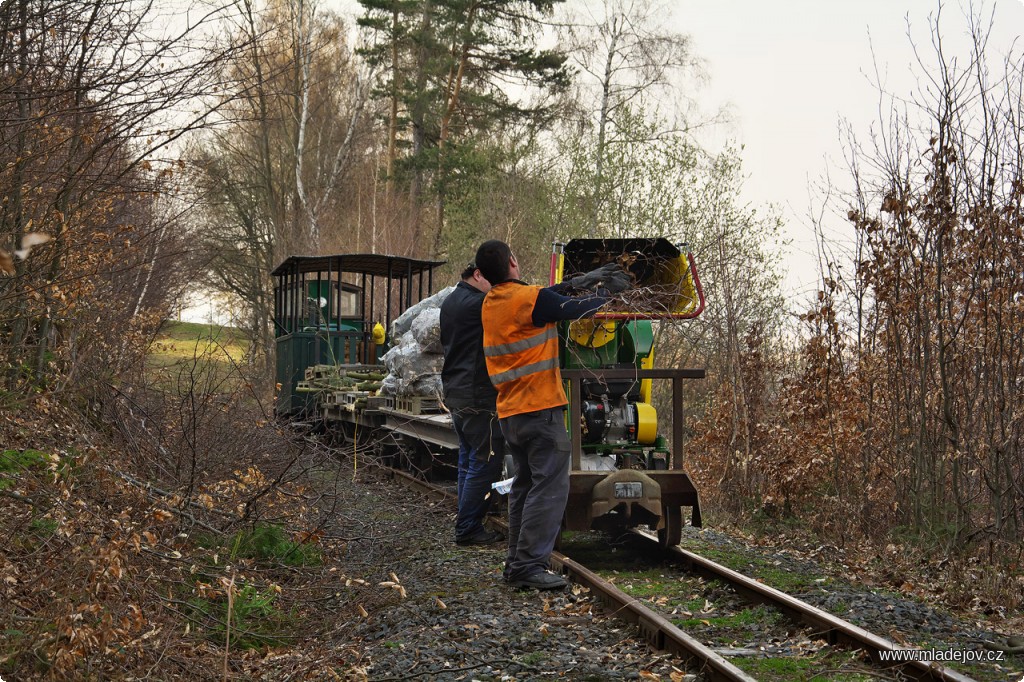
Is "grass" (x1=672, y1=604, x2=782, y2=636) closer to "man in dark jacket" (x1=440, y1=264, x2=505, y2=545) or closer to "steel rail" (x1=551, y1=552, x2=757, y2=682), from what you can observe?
"steel rail" (x1=551, y1=552, x2=757, y2=682)

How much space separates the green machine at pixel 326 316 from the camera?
1773cm

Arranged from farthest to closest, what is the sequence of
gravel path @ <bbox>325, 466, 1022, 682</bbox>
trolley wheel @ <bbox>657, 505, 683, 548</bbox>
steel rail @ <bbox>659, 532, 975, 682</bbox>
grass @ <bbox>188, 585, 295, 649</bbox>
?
trolley wheel @ <bbox>657, 505, 683, 548</bbox> → grass @ <bbox>188, 585, 295, 649</bbox> → gravel path @ <bbox>325, 466, 1022, 682</bbox> → steel rail @ <bbox>659, 532, 975, 682</bbox>

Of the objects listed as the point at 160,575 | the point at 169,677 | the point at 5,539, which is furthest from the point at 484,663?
the point at 5,539

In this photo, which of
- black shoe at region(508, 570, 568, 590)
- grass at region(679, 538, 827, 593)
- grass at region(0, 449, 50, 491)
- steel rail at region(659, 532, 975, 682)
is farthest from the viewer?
grass at region(679, 538, 827, 593)

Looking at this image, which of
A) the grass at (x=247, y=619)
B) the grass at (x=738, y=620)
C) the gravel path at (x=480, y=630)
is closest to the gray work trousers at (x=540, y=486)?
the gravel path at (x=480, y=630)

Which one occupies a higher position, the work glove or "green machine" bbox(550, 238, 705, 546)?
the work glove

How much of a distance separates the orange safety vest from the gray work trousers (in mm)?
99

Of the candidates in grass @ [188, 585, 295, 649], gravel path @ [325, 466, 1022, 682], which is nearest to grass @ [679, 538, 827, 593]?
gravel path @ [325, 466, 1022, 682]

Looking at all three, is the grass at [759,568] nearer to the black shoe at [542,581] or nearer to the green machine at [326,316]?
the black shoe at [542,581]

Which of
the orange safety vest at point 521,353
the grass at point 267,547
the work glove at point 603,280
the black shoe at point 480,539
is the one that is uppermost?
the work glove at point 603,280

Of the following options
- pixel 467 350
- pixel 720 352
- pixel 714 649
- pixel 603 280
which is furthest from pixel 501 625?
pixel 720 352

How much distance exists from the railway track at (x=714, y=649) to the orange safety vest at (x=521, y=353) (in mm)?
1289

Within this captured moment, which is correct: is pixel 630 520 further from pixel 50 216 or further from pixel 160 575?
pixel 50 216

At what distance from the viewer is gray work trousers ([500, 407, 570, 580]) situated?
7.06 m
